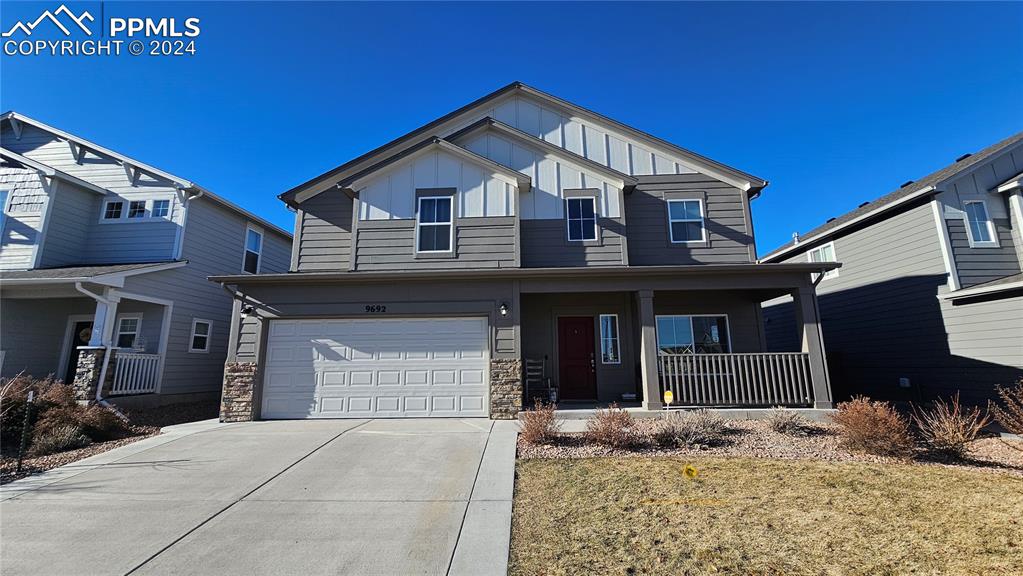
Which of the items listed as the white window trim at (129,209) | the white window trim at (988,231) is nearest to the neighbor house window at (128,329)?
the white window trim at (129,209)

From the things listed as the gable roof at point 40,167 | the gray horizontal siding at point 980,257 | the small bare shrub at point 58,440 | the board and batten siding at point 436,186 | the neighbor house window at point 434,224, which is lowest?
the small bare shrub at point 58,440

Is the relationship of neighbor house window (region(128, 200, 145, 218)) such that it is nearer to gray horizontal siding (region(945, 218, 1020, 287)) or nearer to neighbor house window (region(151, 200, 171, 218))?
neighbor house window (region(151, 200, 171, 218))

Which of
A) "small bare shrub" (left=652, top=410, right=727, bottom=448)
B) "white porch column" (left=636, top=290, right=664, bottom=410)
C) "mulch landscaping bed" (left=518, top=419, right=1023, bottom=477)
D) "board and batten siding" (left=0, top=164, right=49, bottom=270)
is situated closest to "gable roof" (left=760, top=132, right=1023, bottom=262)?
"mulch landscaping bed" (left=518, top=419, right=1023, bottom=477)

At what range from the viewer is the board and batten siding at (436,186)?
1070 centimetres

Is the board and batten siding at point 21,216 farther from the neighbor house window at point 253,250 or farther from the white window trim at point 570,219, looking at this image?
the white window trim at point 570,219

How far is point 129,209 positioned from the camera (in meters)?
13.1

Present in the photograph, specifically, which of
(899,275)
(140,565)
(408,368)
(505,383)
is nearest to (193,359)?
(408,368)

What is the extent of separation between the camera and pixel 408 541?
13.3ft

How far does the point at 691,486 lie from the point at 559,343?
629cm

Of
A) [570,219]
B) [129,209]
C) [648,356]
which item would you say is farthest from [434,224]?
[129,209]

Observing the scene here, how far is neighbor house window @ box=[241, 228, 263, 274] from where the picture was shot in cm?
1501

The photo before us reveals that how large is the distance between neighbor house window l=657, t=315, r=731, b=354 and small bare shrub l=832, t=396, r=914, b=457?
4562mm

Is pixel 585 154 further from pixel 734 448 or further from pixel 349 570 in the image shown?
pixel 349 570

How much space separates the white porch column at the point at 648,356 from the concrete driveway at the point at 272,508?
323 centimetres
